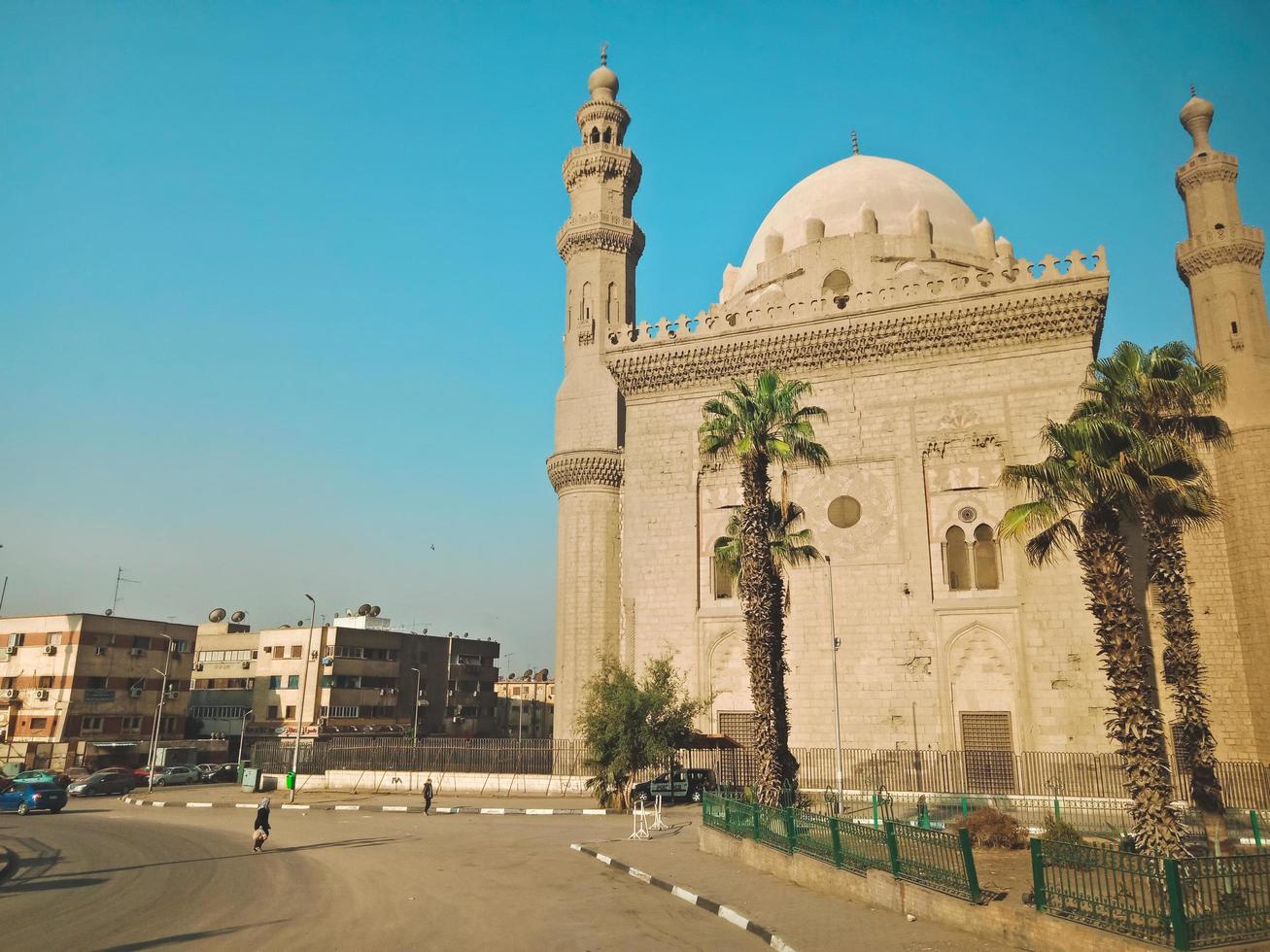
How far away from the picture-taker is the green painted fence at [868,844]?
10.3 meters

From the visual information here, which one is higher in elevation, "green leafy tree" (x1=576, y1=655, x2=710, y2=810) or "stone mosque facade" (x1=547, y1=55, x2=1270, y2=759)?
"stone mosque facade" (x1=547, y1=55, x2=1270, y2=759)

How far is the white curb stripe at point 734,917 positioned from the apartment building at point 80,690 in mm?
42628

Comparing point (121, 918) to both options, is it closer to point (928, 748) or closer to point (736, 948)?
point (736, 948)

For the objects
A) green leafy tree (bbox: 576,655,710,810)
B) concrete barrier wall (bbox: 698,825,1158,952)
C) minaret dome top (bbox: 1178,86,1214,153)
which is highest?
minaret dome top (bbox: 1178,86,1214,153)

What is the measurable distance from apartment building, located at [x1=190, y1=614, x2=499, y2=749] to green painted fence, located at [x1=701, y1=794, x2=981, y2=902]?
41455 millimetres

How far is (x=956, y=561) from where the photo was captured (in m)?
27.4

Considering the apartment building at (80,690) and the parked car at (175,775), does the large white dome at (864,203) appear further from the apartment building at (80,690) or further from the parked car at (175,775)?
the apartment building at (80,690)

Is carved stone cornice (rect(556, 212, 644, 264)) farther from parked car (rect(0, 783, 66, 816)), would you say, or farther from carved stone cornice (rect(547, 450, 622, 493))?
parked car (rect(0, 783, 66, 816))

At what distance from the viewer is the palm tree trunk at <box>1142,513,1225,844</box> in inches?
583

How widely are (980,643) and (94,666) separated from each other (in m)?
43.1

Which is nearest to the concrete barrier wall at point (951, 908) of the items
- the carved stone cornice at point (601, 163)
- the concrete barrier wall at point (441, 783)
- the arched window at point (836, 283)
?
the concrete barrier wall at point (441, 783)

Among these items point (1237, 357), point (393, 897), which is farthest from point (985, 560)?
point (393, 897)

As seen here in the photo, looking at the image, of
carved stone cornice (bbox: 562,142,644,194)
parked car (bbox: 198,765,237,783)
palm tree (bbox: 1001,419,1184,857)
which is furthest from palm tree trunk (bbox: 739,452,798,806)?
parked car (bbox: 198,765,237,783)

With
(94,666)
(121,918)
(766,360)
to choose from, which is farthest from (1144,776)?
(94,666)
